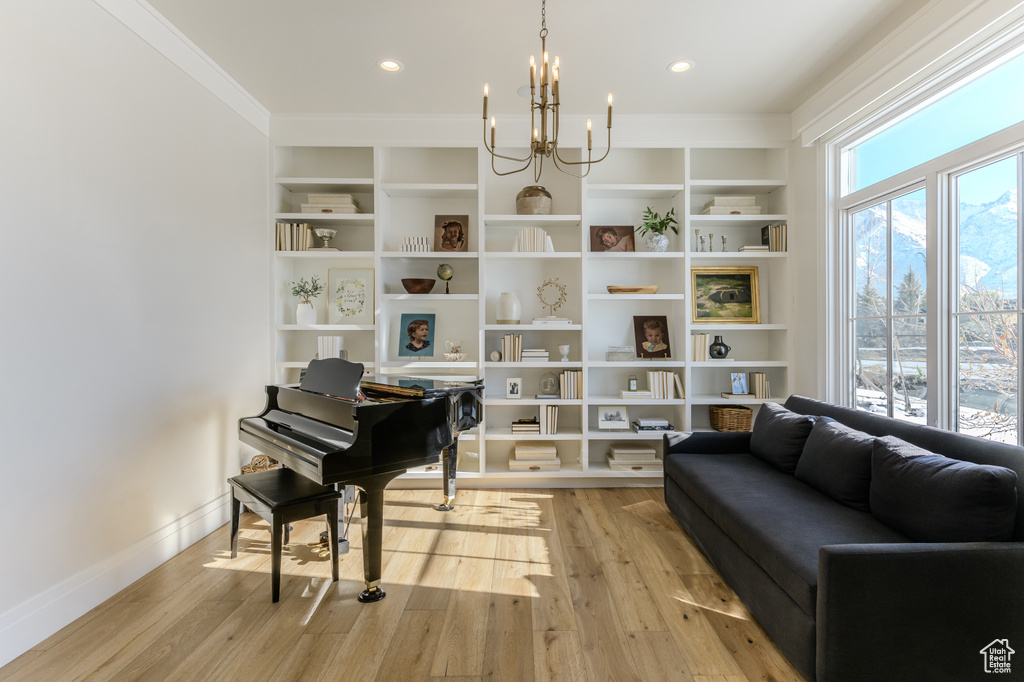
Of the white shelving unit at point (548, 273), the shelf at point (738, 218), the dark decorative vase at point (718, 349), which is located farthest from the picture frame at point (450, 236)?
the dark decorative vase at point (718, 349)

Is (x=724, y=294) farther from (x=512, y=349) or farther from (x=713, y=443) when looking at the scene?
(x=512, y=349)

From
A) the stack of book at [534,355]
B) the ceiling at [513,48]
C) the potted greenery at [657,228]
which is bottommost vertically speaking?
the stack of book at [534,355]

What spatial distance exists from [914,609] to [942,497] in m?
0.42

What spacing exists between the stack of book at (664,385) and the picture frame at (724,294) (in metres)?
0.53

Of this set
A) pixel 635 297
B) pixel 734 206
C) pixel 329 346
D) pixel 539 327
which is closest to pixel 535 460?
pixel 539 327

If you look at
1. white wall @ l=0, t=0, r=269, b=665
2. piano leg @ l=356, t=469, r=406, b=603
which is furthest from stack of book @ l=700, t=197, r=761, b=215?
white wall @ l=0, t=0, r=269, b=665

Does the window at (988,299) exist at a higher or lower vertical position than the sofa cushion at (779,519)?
higher

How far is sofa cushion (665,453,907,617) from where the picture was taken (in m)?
1.78

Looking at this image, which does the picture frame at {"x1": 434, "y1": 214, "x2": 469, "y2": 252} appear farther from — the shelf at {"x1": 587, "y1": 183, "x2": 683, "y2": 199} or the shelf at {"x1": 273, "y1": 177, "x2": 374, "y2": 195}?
the shelf at {"x1": 587, "y1": 183, "x2": 683, "y2": 199}

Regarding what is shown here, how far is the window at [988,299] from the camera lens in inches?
87.0

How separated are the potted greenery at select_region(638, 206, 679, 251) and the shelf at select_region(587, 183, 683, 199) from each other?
0.13 metres

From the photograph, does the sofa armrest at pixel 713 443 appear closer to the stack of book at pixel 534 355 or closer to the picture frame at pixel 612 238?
the stack of book at pixel 534 355

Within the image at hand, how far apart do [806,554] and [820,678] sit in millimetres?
373

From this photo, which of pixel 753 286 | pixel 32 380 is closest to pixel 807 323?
pixel 753 286
